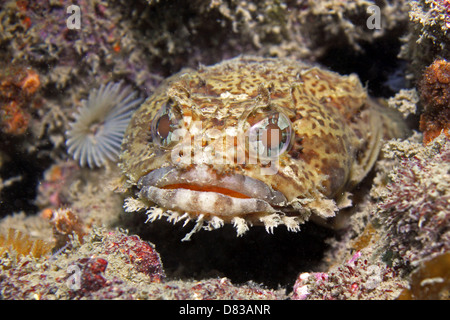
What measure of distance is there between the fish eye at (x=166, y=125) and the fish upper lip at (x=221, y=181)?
15.5 inches

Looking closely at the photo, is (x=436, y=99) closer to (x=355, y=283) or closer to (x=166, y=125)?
(x=355, y=283)

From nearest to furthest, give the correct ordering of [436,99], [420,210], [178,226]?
1. [420,210]
2. [436,99]
3. [178,226]

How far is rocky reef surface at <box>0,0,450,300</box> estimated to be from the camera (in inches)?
103

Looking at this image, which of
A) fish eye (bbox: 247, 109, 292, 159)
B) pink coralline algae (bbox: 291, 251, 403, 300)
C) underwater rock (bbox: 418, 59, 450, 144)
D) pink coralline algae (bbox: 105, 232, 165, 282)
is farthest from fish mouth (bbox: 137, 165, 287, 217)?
underwater rock (bbox: 418, 59, 450, 144)

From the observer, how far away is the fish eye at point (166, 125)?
3252 mm

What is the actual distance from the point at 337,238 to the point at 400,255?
173 cm

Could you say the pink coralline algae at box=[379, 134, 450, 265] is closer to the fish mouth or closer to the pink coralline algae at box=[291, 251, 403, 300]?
the pink coralline algae at box=[291, 251, 403, 300]

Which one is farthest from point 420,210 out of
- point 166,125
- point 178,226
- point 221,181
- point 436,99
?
point 178,226

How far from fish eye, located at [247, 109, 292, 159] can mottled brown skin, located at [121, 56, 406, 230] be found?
3.3 inches

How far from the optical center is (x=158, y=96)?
4266 millimetres

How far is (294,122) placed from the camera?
3.51 m

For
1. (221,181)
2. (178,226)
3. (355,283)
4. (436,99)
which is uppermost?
(436,99)

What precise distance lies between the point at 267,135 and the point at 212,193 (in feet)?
2.54

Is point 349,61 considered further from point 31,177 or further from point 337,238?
point 31,177
